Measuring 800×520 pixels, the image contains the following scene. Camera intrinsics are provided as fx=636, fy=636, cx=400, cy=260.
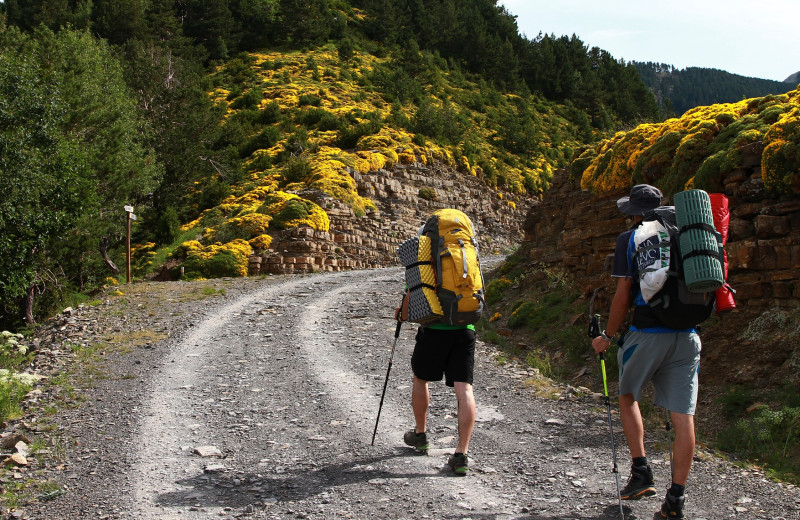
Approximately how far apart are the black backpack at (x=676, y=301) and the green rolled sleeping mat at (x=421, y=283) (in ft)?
5.12

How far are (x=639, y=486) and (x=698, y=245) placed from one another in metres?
1.71

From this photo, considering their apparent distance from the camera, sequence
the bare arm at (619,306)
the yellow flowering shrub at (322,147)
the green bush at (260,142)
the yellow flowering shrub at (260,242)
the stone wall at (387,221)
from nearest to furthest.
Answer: the bare arm at (619,306), the yellow flowering shrub at (260,242), the stone wall at (387,221), the yellow flowering shrub at (322,147), the green bush at (260,142)

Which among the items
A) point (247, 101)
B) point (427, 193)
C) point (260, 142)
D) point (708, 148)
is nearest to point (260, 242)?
point (427, 193)

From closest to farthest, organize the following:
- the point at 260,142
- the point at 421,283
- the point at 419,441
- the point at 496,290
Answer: the point at 421,283
the point at 419,441
the point at 496,290
the point at 260,142

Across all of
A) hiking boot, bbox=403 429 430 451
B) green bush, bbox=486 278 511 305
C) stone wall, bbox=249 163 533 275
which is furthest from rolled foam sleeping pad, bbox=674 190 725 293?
stone wall, bbox=249 163 533 275

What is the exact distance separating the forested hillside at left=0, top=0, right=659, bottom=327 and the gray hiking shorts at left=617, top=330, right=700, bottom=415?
10839mm

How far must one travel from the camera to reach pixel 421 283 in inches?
194

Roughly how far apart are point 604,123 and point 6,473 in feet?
185

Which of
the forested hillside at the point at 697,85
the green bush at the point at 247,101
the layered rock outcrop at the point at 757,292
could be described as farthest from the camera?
the forested hillside at the point at 697,85

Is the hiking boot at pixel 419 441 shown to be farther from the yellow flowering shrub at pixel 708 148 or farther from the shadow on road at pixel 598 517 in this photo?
the yellow flowering shrub at pixel 708 148

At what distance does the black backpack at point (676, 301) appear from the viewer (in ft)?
13.1

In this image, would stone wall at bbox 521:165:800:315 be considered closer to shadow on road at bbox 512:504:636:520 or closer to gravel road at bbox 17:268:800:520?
gravel road at bbox 17:268:800:520

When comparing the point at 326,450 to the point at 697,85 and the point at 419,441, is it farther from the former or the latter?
the point at 697,85

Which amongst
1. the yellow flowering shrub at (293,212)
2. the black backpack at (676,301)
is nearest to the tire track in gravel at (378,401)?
the black backpack at (676,301)
